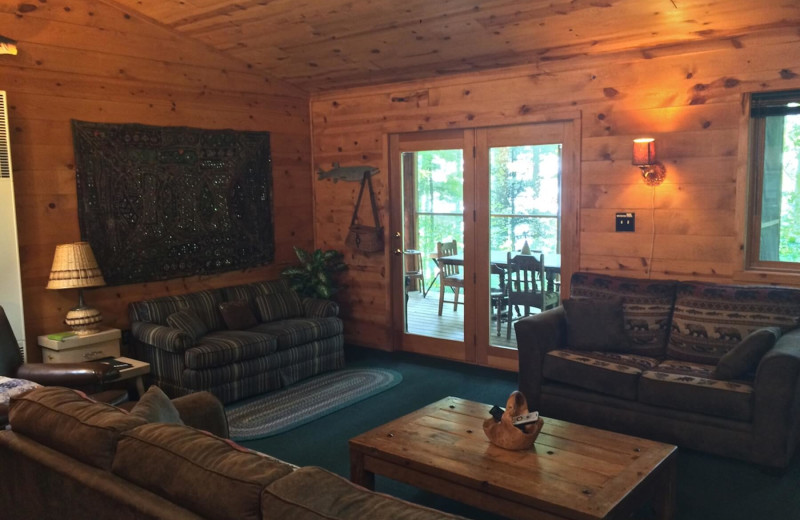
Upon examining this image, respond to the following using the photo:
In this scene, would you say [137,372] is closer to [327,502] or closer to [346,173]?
[346,173]

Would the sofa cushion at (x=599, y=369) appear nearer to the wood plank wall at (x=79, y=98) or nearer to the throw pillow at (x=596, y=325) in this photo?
the throw pillow at (x=596, y=325)

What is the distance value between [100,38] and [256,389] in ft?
9.17

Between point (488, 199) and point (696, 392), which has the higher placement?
point (488, 199)

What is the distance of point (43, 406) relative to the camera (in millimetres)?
2174

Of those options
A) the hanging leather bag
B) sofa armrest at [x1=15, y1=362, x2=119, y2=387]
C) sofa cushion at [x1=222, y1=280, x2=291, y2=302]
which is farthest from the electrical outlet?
sofa armrest at [x1=15, y1=362, x2=119, y2=387]

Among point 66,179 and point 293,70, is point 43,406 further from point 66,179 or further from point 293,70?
point 293,70

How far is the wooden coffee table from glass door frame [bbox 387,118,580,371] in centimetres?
224

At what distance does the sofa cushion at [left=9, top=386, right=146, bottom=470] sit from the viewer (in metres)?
1.94

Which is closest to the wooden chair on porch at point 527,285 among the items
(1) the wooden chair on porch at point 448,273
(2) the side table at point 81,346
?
(1) the wooden chair on porch at point 448,273

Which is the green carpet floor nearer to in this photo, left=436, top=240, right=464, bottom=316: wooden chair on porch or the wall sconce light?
left=436, top=240, right=464, bottom=316: wooden chair on porch

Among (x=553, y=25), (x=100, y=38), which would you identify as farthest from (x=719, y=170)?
(x=100, y=38)

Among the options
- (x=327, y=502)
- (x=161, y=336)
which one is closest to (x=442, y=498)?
(x=327, y=502)

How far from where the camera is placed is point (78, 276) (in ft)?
14.7

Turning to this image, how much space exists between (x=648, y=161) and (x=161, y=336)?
353 centimetres
